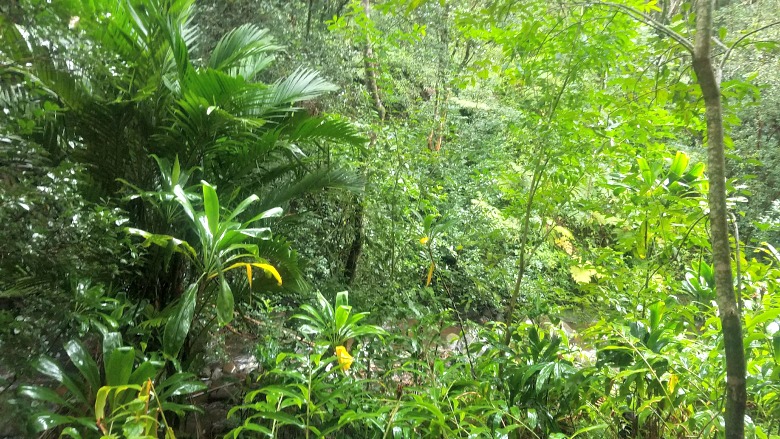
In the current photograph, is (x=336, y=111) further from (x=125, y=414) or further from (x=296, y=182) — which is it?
(x=125, y=414)

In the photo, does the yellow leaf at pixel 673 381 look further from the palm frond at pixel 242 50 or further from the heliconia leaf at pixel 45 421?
the palm frond at pixel 242 50

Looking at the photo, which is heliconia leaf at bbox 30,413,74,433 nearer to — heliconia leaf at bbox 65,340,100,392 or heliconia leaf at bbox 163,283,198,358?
heliconia leaf at bbox 65,340,100,392

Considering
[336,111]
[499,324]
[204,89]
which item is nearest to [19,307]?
[204,89]

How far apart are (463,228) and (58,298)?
2547mm

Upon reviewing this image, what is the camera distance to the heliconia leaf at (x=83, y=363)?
155 cm

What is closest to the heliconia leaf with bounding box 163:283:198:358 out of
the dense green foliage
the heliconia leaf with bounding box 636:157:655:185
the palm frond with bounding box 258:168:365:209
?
the dense green foliage

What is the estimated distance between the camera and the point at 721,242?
1183 millimetres

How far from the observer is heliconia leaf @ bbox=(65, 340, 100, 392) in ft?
5.09

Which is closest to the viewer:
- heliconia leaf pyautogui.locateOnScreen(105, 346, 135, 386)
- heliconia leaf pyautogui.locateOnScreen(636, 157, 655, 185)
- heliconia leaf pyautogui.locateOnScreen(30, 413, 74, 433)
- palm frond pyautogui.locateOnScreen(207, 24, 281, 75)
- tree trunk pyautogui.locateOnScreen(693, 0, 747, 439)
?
tree trunk pyautogui.locateOnScreen(693, 0, 747, 439)

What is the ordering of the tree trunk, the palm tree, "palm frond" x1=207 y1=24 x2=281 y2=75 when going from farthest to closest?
"palm frond" x1=207 y1=24 x2=281 y2=75 → the palm tree → the tree trunk

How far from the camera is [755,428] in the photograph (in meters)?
1.45

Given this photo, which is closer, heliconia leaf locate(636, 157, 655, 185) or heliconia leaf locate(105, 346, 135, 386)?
heliconia leaf locate(105, 346, 135, 386)

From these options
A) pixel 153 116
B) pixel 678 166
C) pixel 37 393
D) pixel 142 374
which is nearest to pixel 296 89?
pixel 153 116

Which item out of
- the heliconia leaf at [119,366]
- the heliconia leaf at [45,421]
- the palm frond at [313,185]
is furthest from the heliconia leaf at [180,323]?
the palm frond at [313,185]
